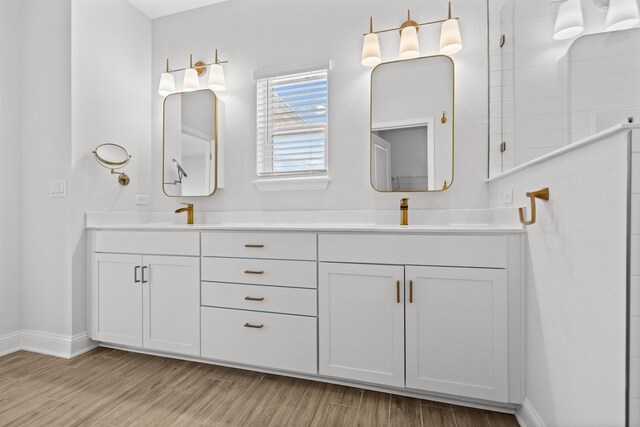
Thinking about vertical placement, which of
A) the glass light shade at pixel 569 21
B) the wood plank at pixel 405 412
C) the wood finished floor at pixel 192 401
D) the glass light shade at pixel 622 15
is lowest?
the wood finished floor at pixel 192 401

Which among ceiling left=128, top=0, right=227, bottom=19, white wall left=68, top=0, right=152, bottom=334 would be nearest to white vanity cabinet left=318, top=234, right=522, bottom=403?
white wall left=68, top=0, right=152, bottom=334

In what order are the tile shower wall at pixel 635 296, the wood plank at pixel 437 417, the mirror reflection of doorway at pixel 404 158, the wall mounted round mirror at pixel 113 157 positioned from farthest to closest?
the wall mounted round mirror at pixel 113 157 < the mirror reflection of doorway at pixel 404 158 < the wood plank at pixel 437 417 < the tile shower wall at pixel 635 296

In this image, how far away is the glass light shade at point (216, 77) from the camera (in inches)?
102

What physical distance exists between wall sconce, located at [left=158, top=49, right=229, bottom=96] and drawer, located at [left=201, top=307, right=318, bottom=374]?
5.72 feet

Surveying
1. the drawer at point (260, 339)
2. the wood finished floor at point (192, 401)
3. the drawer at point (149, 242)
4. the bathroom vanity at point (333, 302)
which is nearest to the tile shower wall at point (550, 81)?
the bathroom vanity at point (333, 302)

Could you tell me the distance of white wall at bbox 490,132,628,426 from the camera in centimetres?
83

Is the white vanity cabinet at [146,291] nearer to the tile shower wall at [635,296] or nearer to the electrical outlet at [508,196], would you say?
the electrical outlet at [508,196]

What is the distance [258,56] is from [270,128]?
591 mm

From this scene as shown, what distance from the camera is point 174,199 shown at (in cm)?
280

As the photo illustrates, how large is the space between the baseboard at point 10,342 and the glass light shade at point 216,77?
2.28 m

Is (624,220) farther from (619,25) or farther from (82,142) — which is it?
(82,142)

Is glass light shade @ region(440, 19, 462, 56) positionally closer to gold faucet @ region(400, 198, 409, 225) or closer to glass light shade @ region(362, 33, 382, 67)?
glass light shade @ region(362, 33, 382, 67)

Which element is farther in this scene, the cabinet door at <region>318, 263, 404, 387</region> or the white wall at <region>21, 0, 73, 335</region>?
the white wall at <region>21, 0, 73, 335</region>

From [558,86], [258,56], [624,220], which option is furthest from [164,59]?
[624,220]
